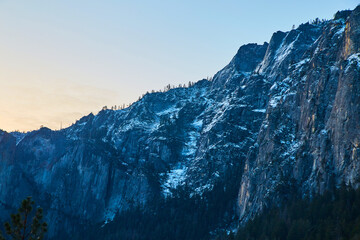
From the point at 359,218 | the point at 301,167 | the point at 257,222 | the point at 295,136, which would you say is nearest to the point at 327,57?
the point at 295,136

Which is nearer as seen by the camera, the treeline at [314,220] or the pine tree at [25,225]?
the pine tree at [25,225]

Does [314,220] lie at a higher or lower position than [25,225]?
higher

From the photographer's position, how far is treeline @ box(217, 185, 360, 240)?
12269 cm

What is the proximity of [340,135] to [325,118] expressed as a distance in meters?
19.5

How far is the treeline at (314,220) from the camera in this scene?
403ft

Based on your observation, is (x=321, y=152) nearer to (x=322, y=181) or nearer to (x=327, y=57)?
(x=322, y=181)

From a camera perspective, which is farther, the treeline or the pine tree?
the treeline

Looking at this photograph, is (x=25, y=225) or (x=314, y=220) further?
(x=314, y=220)

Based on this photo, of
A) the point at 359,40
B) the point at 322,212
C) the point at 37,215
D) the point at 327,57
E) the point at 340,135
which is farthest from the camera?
the point at 327,57

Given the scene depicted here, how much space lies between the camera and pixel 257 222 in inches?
6673

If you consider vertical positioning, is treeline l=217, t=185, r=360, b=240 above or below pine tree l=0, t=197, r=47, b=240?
above

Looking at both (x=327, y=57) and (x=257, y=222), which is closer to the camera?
(x=257, y=222)

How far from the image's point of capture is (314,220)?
14088 cm

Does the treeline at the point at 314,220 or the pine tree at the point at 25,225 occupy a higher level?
the treeline at the point at 314,220
